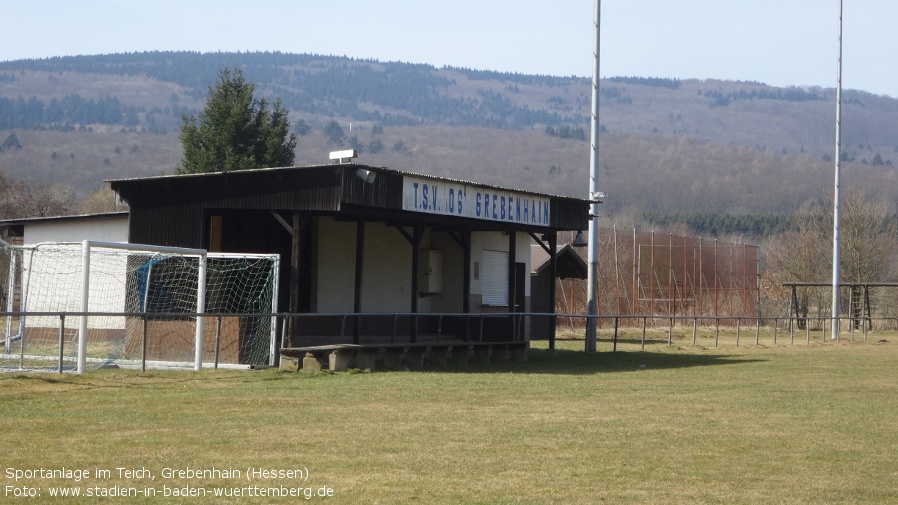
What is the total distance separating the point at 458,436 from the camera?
1212 centimetres

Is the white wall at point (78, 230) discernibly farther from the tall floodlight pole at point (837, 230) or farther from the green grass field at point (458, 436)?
the tall floodlight pole at point (837, 230)

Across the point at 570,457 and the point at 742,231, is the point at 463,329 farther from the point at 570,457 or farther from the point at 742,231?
the point at 742,231

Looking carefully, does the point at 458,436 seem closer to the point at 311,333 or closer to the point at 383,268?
the point at 311,333

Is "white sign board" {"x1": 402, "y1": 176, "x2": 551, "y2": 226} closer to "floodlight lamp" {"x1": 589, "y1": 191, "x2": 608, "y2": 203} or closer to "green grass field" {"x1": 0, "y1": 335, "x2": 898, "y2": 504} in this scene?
"floodlight lamp" {"x1": 589, "y1": 191, "x2": 608, "y2": 203}

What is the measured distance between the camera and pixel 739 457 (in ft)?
36.3

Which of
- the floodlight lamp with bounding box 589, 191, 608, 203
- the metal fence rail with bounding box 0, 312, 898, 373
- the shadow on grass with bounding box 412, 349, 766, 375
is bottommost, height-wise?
the shadow on grass with bounding box 412, 349, 766, 375

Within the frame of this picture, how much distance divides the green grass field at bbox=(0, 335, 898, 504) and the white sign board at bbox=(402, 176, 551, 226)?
4.06 m

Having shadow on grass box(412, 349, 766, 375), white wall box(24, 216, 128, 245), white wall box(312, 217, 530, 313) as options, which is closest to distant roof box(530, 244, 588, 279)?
shadow on grass box(412, 349, 766, 375)

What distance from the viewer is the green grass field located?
9.16 metres

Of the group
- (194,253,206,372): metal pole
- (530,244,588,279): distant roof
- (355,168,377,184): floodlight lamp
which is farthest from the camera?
(530,244,588,279): distant roof

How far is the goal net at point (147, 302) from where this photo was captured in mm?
21562

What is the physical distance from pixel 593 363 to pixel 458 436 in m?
13.9

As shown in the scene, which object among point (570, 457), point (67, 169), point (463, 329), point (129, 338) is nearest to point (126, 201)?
point (129, 338)

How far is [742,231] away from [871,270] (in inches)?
3188
